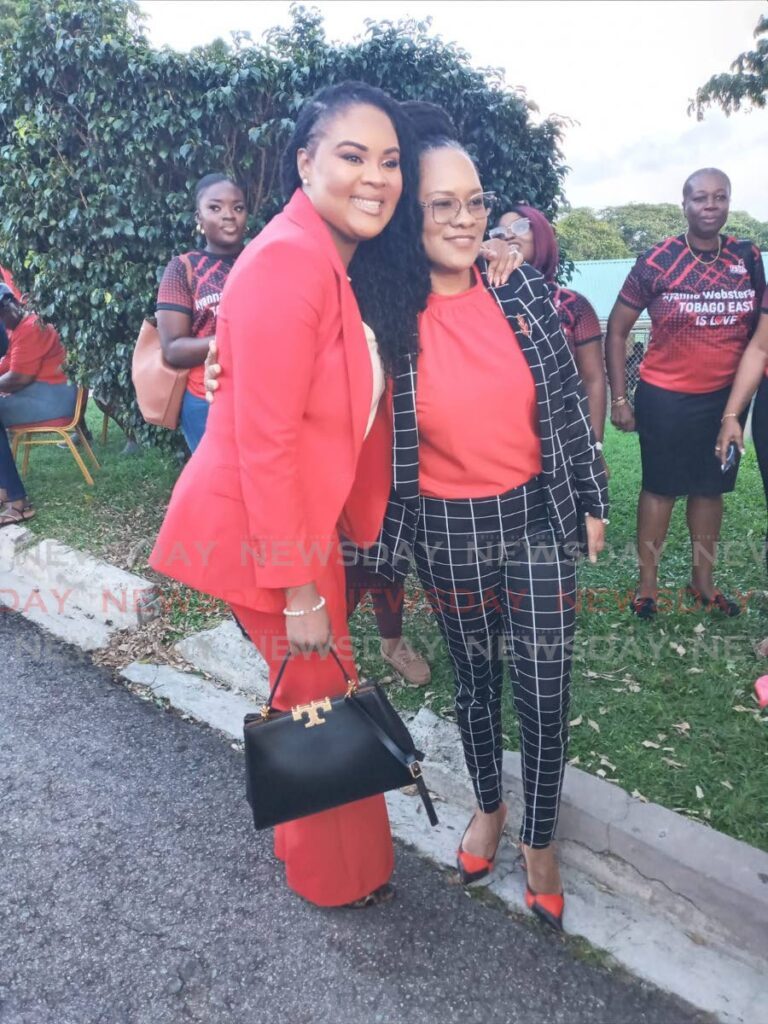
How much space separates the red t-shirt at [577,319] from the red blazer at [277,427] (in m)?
1.89

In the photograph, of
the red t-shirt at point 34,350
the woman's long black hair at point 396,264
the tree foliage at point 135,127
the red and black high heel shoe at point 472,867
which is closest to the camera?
the woman's long black hair at point 396,264

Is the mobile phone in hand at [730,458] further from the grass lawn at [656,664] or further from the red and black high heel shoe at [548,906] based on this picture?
the red and black high heel shoe at [548,906]

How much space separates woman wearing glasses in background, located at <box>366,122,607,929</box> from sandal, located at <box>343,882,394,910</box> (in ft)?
1.43

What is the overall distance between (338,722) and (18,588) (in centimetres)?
371

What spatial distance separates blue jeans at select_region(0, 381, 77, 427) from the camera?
6.20 m

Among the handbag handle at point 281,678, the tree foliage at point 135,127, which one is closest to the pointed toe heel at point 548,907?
the handbag handle at point 281,678

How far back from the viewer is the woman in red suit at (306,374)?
1693 millimetres

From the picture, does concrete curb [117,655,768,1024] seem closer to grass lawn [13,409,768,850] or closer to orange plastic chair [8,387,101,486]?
grass lawn [13,409,768,850]

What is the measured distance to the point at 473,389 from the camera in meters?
1.93

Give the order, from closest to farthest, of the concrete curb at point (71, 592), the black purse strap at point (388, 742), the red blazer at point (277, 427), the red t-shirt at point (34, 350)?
the red blazer at point (277, 427) < the black purse strap at point (388, 742) < the concrete curb at point (71, 592) < the red t-shirt at point (34, 350)

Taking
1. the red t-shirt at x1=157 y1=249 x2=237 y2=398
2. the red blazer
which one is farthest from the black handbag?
the red t-shirt at x1=157 y1=249 x2=237 y2=398

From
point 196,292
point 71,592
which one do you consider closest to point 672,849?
point 196,292

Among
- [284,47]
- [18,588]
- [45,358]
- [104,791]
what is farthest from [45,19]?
[104,791]

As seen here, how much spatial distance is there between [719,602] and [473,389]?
2.62 metres
